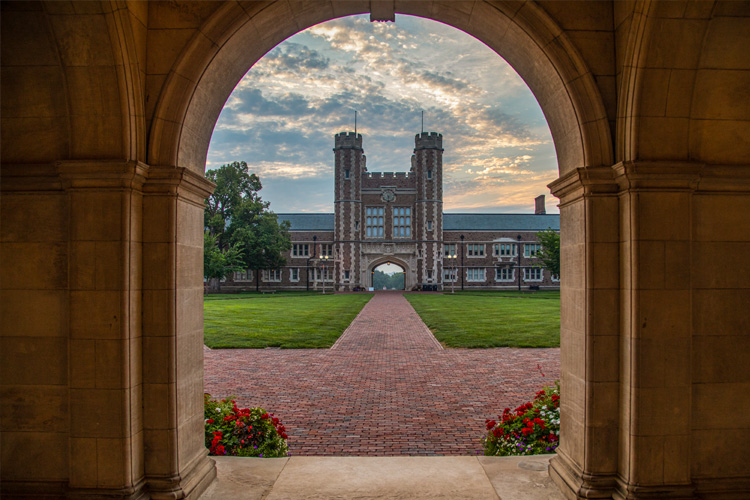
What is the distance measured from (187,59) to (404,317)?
717 inches

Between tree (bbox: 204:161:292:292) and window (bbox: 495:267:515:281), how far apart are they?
26.0 meters

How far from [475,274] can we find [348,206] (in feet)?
58.9

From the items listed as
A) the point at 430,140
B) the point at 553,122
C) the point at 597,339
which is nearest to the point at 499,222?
the point at 430,140

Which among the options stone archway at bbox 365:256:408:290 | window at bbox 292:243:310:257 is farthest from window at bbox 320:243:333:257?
stone archway at bbox 365:256:408:290

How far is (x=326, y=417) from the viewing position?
6797mm

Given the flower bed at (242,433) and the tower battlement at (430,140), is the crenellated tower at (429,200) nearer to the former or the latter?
the tower battlement at (430,140)

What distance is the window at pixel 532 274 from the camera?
55438 millimetres

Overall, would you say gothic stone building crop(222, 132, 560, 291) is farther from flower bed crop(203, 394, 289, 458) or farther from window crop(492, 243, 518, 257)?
flower bed crop(203, 394, 289, 458)

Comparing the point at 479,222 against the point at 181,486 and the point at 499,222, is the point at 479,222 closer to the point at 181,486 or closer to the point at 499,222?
the point at 499,222

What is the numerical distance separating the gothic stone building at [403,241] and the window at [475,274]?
0.12 m

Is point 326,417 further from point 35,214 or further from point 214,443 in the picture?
point 35,214

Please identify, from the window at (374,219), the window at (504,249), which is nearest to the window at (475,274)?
the window at (504,249)

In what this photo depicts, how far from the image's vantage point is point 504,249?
55.4 m

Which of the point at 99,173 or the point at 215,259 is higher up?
the point at 99,173
